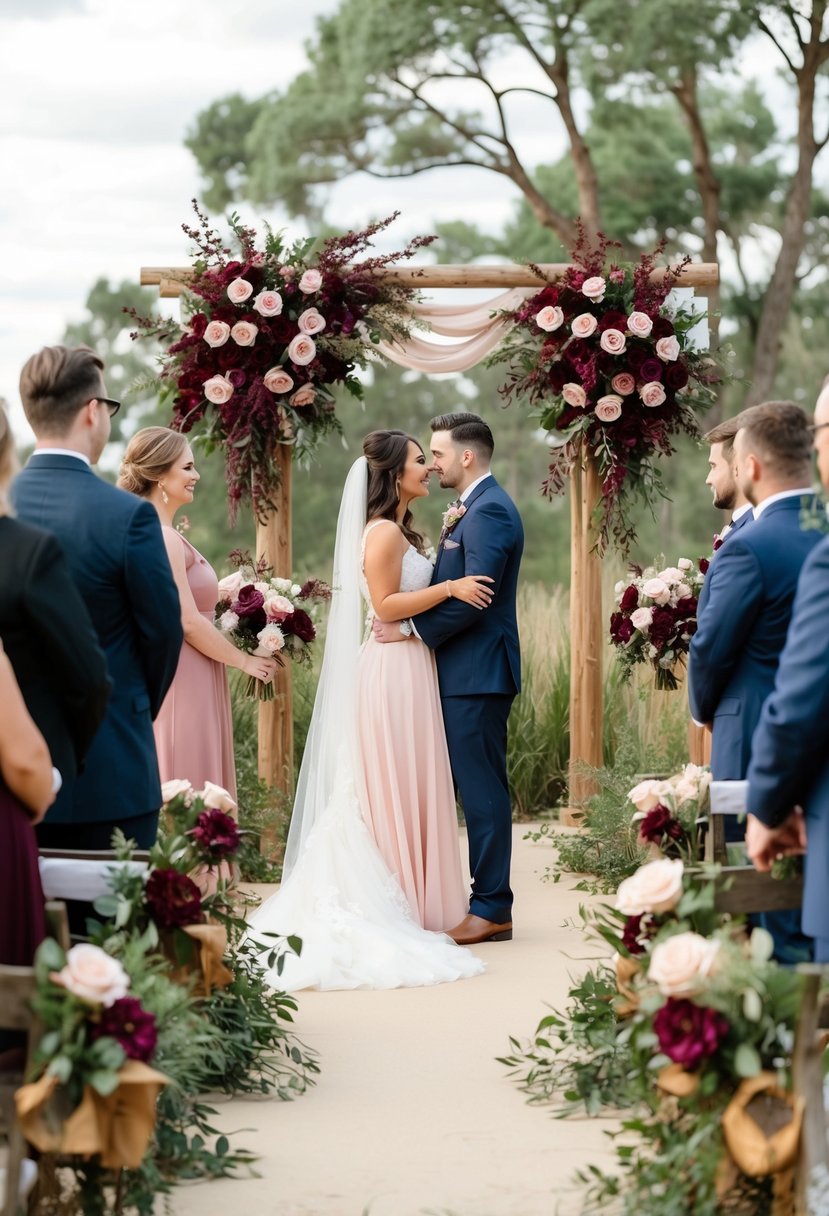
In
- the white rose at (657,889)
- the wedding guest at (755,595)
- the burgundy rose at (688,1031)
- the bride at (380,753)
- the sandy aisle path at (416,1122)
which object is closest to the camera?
the burgundy rose at (688,1031)

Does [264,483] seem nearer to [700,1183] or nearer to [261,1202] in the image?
[261,1202]

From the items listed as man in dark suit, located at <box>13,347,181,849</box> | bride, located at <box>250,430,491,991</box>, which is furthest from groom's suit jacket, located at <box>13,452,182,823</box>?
bride, located at <box>250,430,491,991</box>

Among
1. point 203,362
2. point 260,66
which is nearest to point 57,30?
point 260,66

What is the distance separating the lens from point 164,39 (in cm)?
2122

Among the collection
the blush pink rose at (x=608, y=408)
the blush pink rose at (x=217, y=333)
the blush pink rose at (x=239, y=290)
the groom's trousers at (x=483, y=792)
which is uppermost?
the blush pink rose at (x=239, y=290)

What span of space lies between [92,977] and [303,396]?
18.3ft

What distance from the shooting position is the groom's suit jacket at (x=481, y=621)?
22.0 ft

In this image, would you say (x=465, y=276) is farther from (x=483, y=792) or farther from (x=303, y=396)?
(x=483, y=792)

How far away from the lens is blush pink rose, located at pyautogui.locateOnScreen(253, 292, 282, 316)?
8.07 meters

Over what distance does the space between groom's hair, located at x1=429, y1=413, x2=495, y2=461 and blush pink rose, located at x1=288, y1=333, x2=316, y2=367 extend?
147 centimetres

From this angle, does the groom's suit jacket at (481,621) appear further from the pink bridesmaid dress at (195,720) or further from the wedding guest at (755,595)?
the wedding guest at (755,595)

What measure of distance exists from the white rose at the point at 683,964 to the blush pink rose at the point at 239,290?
5.57 meters

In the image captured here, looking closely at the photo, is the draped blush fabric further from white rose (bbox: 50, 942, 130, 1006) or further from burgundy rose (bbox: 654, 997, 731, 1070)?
white rose (bbox: 50, 942, 130, 1006)

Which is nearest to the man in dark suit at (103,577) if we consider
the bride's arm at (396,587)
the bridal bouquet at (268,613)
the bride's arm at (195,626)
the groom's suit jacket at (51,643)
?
the groom's suit jacket at (51,643)
